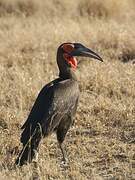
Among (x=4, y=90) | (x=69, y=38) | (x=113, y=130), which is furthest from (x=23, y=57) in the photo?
(x=113, y=130)

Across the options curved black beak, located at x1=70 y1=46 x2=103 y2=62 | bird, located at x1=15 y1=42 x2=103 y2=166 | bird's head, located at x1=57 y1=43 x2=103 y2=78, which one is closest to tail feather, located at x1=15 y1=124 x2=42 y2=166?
bird, located at x1=15 y1=42 x2=103 y2=166

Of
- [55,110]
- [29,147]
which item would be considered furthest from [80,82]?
[29,147]

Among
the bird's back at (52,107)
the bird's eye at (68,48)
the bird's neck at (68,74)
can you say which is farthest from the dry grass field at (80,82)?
the bird's eye at (68,48)

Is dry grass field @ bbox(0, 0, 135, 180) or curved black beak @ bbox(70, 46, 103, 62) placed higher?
curved black beak @ bbox(70, 46, 103, 62)

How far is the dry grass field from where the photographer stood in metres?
6.39

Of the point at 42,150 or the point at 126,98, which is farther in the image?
the point at 126,98

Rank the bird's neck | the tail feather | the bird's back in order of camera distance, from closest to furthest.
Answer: the tail feather
the bird's back
the bird's neck

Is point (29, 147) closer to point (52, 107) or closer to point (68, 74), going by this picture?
point (52, 107)

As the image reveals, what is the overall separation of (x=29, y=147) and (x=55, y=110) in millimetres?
472

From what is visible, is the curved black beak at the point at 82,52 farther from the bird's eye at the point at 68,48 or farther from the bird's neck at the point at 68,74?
the bird's neck at the point at 68,74

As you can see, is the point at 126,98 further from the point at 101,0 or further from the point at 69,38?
the point at 101,0

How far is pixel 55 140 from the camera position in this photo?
23.8ft

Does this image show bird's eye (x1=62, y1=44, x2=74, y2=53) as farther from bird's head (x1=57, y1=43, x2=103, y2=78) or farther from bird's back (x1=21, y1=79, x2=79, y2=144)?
bird's back (x1=21, y1=79, x2=79, y2=144)

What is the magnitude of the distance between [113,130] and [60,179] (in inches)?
64.1
